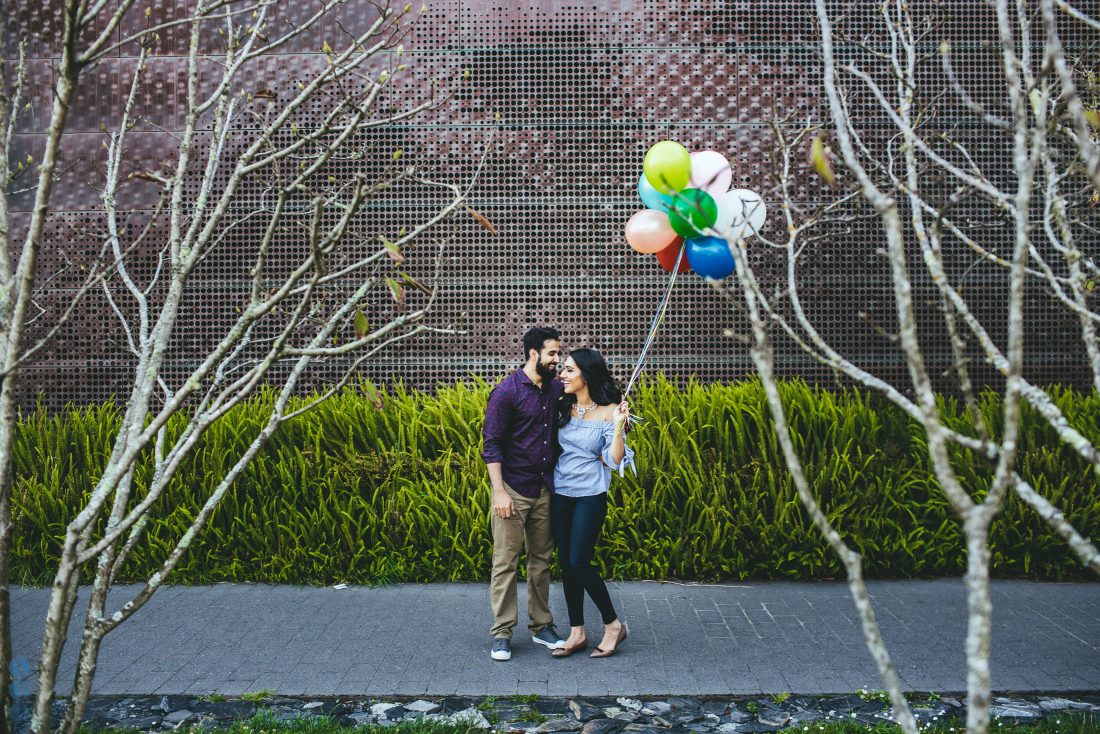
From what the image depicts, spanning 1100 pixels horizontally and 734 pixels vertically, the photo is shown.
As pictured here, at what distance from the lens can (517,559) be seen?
5277mm

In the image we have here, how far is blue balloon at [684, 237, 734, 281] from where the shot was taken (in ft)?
16.1

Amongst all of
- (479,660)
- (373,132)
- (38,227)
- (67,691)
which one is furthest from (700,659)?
(373,132)

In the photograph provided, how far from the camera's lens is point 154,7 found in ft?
27.9

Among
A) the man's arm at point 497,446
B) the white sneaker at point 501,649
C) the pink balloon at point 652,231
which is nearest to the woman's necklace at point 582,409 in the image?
the man's arm at point 497,446

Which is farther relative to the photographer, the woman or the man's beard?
the man's beard

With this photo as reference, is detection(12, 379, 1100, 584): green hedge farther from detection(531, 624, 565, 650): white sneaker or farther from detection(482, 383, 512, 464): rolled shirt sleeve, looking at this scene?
detection(482, 383, 512, 464): rolled shirt sleeve

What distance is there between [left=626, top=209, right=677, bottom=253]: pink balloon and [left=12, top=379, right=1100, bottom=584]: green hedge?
2156 mm

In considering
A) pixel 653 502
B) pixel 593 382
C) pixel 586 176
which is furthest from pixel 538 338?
pixel 586 176

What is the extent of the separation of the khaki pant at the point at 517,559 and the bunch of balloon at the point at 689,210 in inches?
64.6

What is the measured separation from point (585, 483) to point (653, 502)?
1682 mm

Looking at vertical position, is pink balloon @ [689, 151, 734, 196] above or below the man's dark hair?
above

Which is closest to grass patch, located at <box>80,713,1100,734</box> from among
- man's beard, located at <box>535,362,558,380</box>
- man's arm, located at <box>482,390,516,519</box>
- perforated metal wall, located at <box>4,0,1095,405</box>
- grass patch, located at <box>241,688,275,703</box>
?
grass patch, located at <box>241,688,275,703</box>

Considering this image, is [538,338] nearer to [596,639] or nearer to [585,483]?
[585,483]

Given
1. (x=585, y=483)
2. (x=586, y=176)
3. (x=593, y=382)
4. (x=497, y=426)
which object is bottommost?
(x=585, y=483)
